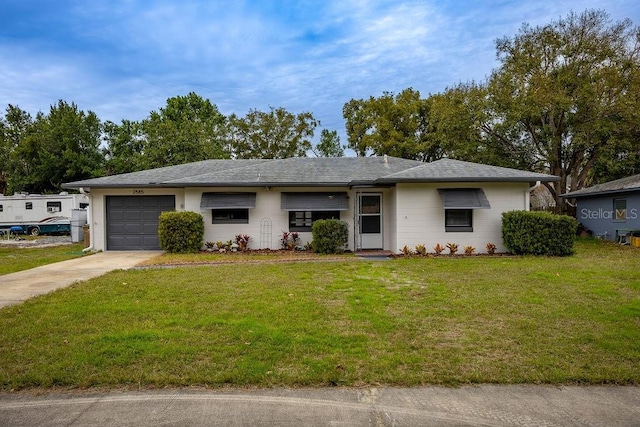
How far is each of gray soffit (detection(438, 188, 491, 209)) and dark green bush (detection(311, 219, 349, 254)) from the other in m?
3.30

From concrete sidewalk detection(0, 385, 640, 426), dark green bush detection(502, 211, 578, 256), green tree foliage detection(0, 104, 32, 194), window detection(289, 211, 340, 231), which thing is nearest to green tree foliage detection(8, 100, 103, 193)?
green tree foliage detection(0, 104, 32, 194)

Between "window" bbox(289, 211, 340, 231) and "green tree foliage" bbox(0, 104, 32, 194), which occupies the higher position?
"green tree foliage" bbox(0, 104, 32, 194)

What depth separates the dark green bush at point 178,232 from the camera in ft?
42.2

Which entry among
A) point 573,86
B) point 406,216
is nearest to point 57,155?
point 406,216

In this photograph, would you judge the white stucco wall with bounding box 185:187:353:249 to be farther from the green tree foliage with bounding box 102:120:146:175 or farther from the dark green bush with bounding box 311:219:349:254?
the green tree foliage with bounding box 102:120:146:175

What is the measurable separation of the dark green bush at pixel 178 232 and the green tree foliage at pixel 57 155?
21.5m

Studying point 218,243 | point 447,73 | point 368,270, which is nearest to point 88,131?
point 218,243

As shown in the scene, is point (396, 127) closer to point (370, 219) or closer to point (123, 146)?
point (370, 219)

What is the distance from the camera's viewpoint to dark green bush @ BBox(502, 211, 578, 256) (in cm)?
1177

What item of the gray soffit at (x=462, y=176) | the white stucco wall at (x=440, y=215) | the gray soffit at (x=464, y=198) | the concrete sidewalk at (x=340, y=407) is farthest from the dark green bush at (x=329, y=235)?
the concrete sidewalk at (x=340, y=407)

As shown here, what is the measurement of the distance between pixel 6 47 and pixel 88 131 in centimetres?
2115

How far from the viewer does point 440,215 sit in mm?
12750

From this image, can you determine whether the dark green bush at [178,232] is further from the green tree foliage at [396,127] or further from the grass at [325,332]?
the green tree foliage at [396,127]

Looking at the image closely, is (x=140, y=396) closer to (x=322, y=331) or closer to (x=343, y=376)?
(x=343, y=376)
